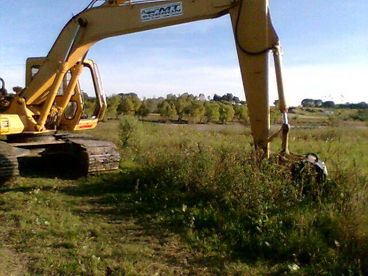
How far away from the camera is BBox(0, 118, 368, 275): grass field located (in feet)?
12.4

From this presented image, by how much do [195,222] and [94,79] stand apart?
521 centimetres

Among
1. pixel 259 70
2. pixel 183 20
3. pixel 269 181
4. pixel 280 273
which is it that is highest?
pixel 183 20

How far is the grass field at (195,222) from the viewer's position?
3770mm

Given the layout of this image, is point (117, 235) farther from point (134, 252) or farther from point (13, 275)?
point (13, 275)

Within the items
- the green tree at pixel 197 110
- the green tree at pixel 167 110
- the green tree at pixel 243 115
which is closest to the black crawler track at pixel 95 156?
the green tree at pixel 243 115

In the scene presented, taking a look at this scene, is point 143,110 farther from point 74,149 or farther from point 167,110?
point 74,149

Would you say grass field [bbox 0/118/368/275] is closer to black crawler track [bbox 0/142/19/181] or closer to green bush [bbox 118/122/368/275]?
green bush [bbox 118/122/368/275]

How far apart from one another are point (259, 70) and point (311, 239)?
2778 mm

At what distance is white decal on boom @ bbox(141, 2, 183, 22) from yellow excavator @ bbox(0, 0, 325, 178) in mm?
17

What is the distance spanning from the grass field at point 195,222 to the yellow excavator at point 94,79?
2.43ft

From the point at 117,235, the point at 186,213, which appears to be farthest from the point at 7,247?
the point at 186,213

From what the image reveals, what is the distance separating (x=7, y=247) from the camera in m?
4.17

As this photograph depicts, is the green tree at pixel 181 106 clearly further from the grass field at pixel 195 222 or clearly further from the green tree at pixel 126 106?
the grass field at pixel 195 222

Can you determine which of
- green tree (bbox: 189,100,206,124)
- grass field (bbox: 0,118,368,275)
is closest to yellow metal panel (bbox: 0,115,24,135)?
grass field (bbox: 0,118,368,275)
